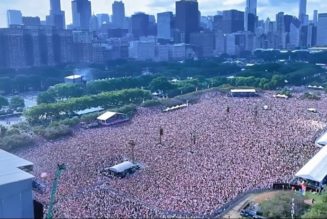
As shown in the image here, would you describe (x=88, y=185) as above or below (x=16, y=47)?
below

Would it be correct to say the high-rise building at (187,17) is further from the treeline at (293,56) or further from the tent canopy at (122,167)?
the tent canopy at (122,167)

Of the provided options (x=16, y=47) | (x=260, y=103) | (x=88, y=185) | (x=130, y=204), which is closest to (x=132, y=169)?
(x=88, y=185)

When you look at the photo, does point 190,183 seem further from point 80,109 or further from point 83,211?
point 80,109

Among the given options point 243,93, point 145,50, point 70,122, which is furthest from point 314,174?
point 145,50

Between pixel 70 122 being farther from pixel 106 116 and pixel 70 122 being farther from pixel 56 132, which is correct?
pixel 56 132

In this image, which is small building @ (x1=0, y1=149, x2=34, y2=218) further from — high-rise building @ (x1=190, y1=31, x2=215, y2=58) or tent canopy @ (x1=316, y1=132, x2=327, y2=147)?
high-rise building @ (x1=190, y1=31, x2=215, y2=58)

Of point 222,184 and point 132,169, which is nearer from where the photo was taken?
point 222,184

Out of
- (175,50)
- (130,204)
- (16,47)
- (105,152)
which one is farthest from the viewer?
(175,50)
